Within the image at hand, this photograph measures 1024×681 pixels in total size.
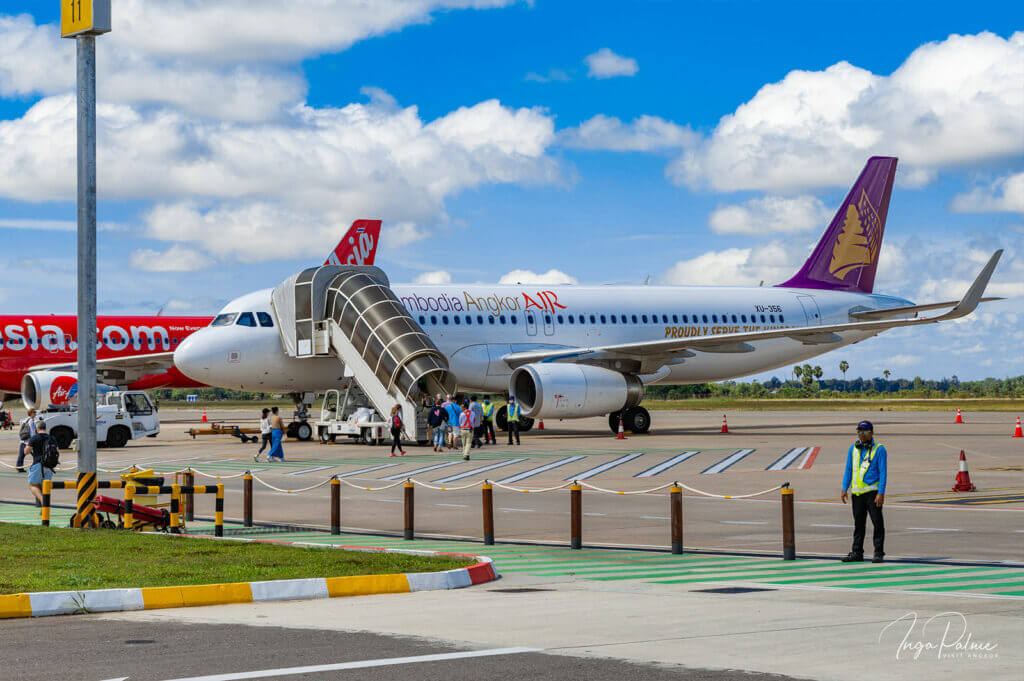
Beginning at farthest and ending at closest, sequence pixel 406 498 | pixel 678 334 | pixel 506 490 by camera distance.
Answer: pixel 678 334 < pixel 506 490 < pixel 406 498

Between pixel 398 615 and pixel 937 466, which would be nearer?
pixel 398 615

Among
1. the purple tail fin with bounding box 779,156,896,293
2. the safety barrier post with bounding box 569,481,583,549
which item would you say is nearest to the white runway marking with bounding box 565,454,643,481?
the safety barrier post with bounding box 569,481,583,549

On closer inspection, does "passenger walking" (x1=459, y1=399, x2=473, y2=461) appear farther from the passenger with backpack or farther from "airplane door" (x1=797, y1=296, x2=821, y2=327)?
"airplane door" (x1=797, y1=296, x2=821, y2=327)

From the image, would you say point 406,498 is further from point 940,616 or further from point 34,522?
point 940,616

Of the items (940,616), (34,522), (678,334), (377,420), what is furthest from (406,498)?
(678,334)

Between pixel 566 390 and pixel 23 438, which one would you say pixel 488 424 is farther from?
pixel 23 438

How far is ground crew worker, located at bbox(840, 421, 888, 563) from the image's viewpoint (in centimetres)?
1441

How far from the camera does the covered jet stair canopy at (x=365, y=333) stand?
116ft

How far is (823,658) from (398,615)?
385cm

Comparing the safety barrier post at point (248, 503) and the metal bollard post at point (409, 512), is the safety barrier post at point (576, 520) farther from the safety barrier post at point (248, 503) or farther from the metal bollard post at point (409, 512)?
the safety barrier post at point (248, 503)

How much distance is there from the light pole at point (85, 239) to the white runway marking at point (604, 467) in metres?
11.1

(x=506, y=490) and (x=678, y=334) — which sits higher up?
(x=678, y=334)

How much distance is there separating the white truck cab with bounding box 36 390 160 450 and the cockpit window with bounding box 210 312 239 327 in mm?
3699

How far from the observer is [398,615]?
1084 centimetres
